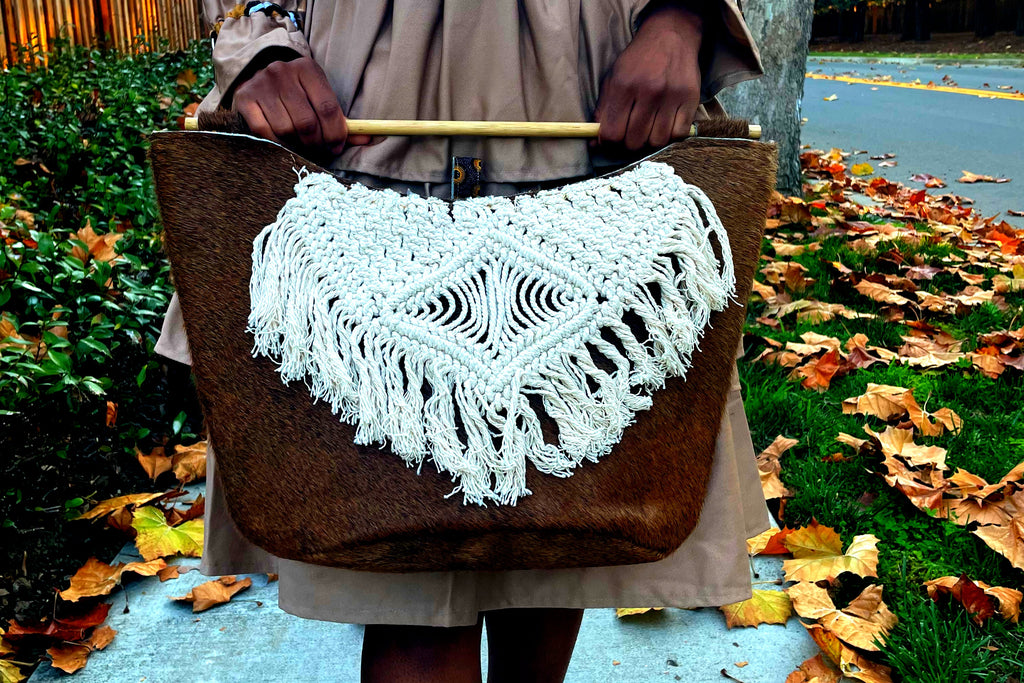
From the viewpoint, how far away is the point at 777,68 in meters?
5.07

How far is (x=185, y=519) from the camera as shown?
254 cm

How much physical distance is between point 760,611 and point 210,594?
134 centimetres

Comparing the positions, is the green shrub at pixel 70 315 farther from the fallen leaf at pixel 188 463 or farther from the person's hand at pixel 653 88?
the person's hand at pixel 653 88

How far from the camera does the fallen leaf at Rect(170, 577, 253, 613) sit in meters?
2.22

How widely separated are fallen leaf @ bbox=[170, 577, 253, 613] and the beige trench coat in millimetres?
1002

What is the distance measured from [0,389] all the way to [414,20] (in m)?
1.45

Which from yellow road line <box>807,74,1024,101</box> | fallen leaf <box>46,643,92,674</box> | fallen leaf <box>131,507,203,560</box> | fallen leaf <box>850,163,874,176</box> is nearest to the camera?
fallen leaf <box>46,643,92,674</box>

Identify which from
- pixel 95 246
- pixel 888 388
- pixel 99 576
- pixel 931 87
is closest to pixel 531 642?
pixel 99 576

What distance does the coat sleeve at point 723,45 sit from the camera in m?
1.25

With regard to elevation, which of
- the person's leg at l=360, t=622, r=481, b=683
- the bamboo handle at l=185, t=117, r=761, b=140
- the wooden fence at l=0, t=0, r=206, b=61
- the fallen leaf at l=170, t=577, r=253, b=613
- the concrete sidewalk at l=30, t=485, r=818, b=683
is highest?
the wooden fence at l=0, t=0, r=206, b=61

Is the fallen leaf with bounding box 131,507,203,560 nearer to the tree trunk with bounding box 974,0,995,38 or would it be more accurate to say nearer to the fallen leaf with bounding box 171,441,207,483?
the fallen leaf with bounding box 171,441,207,483

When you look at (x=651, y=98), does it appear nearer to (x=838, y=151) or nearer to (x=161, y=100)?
(x=161, y=100)

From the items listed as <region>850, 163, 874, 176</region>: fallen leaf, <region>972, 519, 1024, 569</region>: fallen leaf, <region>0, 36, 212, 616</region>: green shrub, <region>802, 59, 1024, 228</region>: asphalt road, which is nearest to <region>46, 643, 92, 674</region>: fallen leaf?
<region>0, 36, 212, 616</region>: green shrub

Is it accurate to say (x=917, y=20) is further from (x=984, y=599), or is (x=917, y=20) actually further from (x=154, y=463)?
(x=154, y=463)
